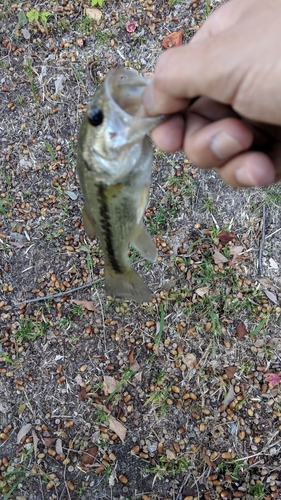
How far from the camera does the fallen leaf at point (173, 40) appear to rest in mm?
3904

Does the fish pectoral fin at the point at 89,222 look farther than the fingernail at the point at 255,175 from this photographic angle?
Yes

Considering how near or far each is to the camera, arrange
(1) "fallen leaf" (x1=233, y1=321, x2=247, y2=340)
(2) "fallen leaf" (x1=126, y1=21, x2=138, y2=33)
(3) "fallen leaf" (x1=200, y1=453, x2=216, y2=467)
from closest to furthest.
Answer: (3) "fallen leaf" (x1=200, y1=453, x2=216, y2=467)
(1) "fallen leaf" (x1=233, y1=321, x2=247, y2=340)
(2) "fallen leaf" (x1=126, y1=21, x2=138, y2=33)

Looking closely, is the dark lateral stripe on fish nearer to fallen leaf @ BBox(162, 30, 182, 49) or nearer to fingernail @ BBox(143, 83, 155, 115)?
fingernail @ BBox(143, 83, 155, 115)

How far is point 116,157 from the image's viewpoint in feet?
5.60

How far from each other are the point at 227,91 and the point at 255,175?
0.39 m

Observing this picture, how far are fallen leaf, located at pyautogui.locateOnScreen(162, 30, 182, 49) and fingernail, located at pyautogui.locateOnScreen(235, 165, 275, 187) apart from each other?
2583 mm

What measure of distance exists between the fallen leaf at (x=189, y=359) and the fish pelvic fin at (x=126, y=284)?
126cm

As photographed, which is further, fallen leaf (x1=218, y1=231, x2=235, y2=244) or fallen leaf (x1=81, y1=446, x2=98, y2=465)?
fallen leaf (x1=218, y1=231, x2=235, y2=244)

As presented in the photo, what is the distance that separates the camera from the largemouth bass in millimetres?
1644

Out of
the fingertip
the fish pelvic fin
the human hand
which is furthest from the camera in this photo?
the fish pelvic fin

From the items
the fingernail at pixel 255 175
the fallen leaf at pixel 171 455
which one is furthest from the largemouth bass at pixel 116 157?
the fallen leaf at pixel 171 455

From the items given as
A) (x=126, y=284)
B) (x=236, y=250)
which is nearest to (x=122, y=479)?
(x=126, y=284)

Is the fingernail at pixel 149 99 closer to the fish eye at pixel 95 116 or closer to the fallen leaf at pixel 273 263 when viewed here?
the fish eye at pixel 95 116

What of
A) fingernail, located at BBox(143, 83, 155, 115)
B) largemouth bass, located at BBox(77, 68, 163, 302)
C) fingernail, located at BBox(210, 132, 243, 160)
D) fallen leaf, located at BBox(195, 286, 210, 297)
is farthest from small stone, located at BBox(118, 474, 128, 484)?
fingernail, located at BBox(143, 83, 155, 115)
